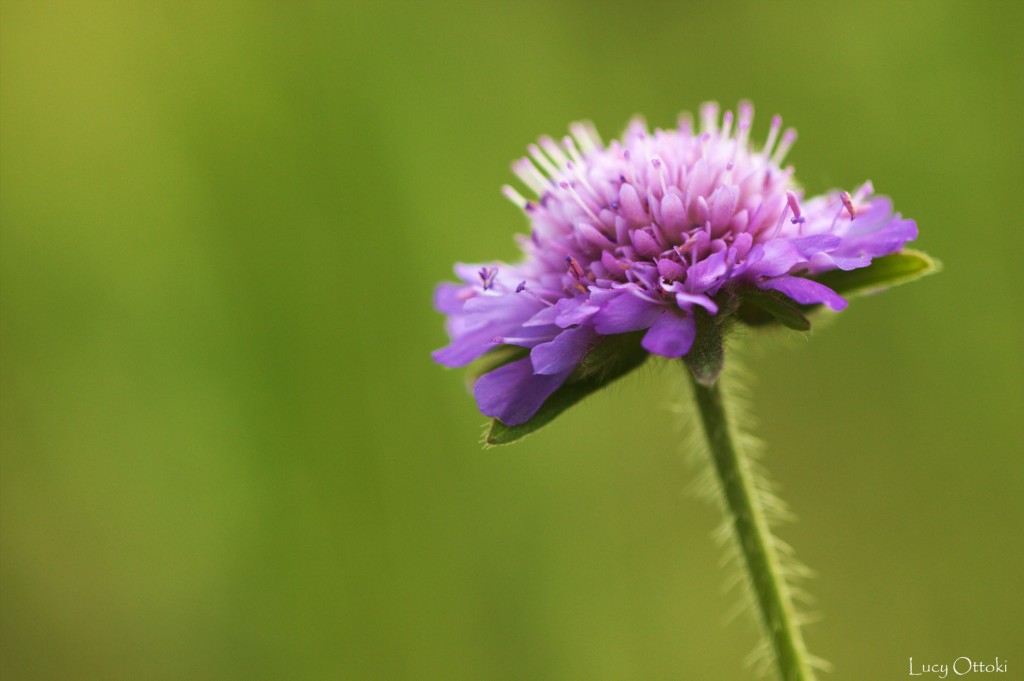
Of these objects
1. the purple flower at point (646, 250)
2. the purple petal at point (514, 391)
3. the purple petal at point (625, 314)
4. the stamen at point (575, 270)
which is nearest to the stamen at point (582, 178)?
the purple flower at point (646, 250)

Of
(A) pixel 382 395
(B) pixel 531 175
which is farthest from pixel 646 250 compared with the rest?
(A) pixel 382 395

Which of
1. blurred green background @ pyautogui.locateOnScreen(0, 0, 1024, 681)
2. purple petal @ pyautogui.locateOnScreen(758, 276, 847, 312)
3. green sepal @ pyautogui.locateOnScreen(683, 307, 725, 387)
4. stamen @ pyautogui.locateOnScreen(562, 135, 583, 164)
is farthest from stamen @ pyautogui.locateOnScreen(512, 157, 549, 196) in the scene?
blurred green background @ pyautogui.locateOnScreen(0, 0, 1024, 681)

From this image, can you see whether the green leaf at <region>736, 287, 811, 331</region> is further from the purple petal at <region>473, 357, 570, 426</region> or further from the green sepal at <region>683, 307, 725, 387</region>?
the purple petal at <region>473, 357, 570, 426</region>

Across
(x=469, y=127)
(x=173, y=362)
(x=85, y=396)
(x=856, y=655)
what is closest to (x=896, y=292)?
(x=856, y=655)

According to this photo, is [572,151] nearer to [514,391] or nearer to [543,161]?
[543,161]

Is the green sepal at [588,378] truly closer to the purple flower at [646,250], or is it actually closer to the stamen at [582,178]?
the purple flower at [646,250]

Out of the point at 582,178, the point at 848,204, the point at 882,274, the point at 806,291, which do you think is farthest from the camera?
the point at 582,178
